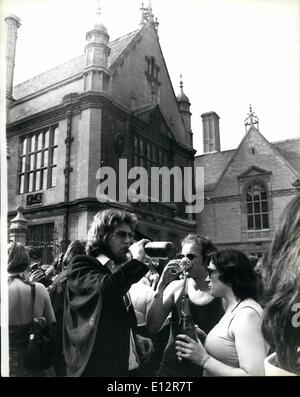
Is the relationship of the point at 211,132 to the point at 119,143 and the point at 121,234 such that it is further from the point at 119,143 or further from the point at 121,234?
the point at 121,234

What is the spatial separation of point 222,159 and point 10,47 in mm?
1687

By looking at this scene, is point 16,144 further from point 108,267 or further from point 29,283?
point 108,267

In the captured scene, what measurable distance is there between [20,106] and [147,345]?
5.82 ft

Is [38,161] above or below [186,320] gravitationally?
above

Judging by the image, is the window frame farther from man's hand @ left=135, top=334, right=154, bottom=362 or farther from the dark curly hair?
man's hand @ left=135, top=334, right=154, bottom=362

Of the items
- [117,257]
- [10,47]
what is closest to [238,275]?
[117,257]

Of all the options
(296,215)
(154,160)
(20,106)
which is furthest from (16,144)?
(296,215)

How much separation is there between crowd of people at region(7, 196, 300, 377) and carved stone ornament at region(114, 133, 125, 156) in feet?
1.63

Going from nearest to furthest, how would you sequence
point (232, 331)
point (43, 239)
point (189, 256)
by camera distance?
1. point (232, 331)
2. point (189, 256)
3. point (43, 239)

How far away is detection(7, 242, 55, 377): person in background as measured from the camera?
6.47 feet

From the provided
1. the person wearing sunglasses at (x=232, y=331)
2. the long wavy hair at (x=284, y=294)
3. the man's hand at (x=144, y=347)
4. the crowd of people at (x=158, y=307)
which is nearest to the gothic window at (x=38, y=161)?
the crowd of people at (x=158, y=307)

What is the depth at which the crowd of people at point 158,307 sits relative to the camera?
1.65 m

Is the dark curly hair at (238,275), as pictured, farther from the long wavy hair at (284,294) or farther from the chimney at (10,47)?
the chimney at (10,47)

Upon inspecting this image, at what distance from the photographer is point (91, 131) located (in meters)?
2.45
